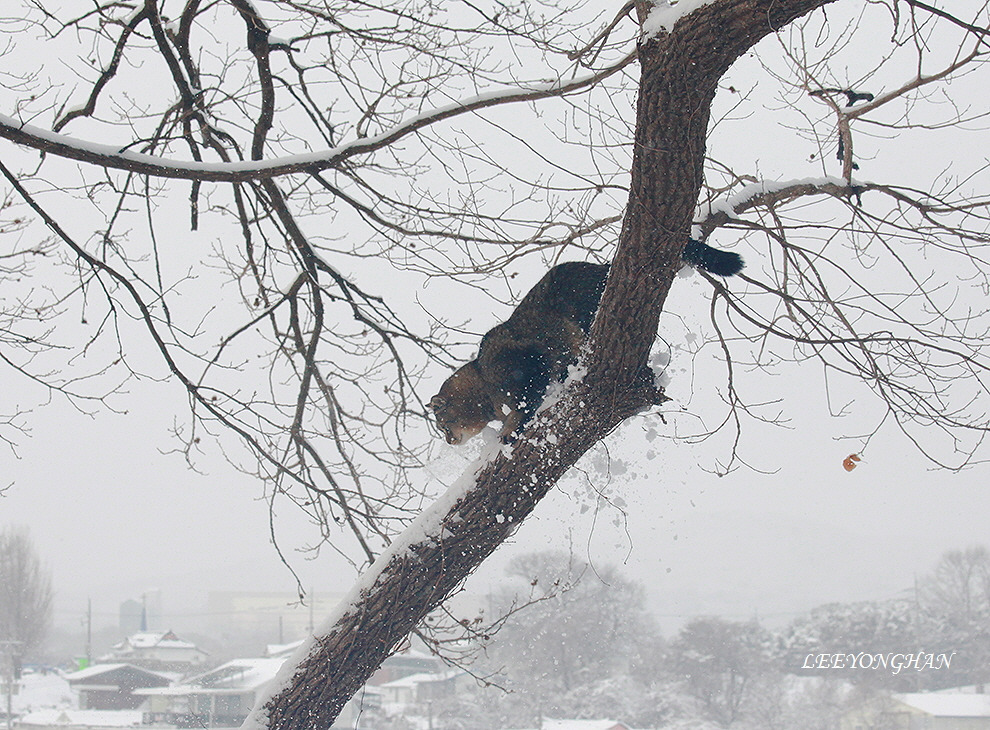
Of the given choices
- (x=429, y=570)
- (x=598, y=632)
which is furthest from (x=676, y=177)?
(x=598, y=632)

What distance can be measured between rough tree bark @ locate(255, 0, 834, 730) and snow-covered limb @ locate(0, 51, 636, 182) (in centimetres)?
59

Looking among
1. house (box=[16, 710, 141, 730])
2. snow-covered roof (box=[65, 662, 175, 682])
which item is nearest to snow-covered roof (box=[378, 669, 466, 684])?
house (box=[16, 710, 141, 730])

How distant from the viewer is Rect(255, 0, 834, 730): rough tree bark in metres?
1.85

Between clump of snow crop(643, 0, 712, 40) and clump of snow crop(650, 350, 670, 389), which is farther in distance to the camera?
clump of snow crop(650, 350, 670, 389)

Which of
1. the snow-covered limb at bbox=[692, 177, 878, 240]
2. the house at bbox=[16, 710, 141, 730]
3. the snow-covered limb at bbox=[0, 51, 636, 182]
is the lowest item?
the house at bbox=[16, 710, 141, 730]

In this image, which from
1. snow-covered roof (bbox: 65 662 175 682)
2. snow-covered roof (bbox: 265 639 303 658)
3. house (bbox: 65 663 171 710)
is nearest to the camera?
snow-covered roof (bbox: 265 639 303 658)

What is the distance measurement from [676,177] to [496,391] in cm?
125

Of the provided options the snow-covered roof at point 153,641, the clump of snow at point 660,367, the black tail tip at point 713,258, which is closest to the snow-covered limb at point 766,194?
the black tail tip at point 713,258

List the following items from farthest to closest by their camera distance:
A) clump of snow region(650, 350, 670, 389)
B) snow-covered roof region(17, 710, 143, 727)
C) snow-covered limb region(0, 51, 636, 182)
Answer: snow-covered roof region(17, 710, 143, 727) → snow-covered limb region(0, 51, 636, 182) → clump of snow region(650, 350, 670, 389)

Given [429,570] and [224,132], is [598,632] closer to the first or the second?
[429,570]

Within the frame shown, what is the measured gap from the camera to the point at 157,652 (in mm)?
7254

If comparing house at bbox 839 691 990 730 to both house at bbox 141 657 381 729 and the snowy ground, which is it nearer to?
house at bbox 141 657 381 729

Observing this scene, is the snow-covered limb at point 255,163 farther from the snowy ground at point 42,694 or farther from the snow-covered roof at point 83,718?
the snowy ground at point 42,694

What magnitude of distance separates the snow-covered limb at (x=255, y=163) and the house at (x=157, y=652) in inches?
202
